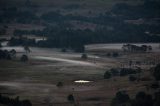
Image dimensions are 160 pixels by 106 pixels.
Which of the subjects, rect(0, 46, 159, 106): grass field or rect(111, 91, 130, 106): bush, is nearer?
rect(111, 91, 130, 106): bush

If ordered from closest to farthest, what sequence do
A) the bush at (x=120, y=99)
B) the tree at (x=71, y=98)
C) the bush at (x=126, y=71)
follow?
the bush at (x=120, y=99)
the tree at (x=71, y=98)
the bush at (x=126, y=71)

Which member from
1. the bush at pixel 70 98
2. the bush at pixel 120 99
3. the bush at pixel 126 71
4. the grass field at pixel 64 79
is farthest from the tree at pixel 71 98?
the bush at pixel 126 71

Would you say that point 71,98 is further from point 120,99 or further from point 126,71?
point 126,71

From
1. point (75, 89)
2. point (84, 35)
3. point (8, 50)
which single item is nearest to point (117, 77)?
point (75, 89)

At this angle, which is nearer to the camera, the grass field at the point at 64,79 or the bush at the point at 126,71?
the grass field at the point at 64,79

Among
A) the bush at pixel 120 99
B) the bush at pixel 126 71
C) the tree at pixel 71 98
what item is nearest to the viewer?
the bush at pixel 120 99

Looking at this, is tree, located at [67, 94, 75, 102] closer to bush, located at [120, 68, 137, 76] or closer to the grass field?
the grass field

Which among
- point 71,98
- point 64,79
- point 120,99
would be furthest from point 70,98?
point 64,79

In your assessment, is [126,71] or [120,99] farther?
[126,71]

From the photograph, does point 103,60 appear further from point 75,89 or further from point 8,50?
point 75,89

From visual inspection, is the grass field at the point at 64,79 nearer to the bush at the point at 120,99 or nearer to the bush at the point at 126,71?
the bush at the point at 120,99

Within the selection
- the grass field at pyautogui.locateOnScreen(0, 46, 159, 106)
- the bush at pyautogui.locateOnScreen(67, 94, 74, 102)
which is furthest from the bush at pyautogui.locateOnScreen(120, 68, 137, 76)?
the bush at pyautogui.locateOnScreen(67, 94, 74, 102)
